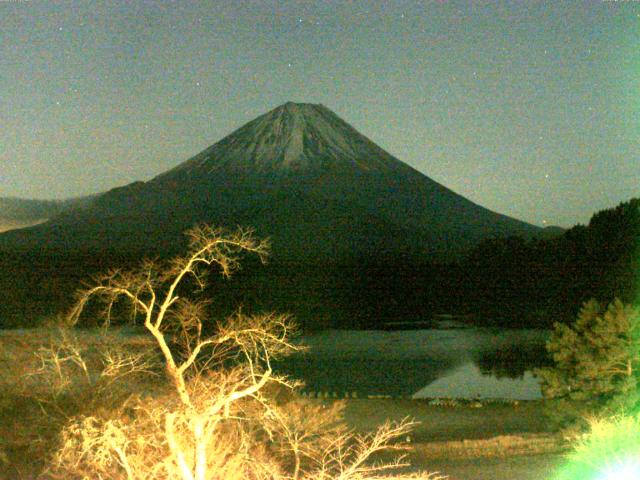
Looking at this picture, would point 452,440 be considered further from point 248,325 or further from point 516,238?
point 516,238

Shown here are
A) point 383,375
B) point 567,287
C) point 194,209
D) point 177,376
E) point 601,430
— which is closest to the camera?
point 177,376

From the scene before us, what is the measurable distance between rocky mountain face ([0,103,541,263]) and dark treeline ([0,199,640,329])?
11.3m

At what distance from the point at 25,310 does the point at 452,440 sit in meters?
39.0

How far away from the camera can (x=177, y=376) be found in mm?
5680

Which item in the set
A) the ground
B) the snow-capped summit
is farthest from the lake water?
the snow-capped summit

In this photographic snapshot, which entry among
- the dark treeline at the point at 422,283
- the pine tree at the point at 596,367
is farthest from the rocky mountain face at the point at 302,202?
the pine tree at the point at 596,367

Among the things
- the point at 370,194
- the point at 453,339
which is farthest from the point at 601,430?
the point at 370,194

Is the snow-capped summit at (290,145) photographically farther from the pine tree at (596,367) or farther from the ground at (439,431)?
the pine tree at (596,367)

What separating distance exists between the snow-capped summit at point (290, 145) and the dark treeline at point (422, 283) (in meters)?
25.2

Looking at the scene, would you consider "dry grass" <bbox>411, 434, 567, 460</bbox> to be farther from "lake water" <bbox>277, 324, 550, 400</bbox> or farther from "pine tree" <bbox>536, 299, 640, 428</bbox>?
"lake water" <bbox>277, 324, 550, 400</bbox>

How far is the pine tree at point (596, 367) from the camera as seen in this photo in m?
12.4

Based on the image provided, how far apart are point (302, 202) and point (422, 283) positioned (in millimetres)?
A: 38568

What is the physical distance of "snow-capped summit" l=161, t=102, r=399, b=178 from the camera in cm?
10625

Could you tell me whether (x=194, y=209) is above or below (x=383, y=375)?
above
